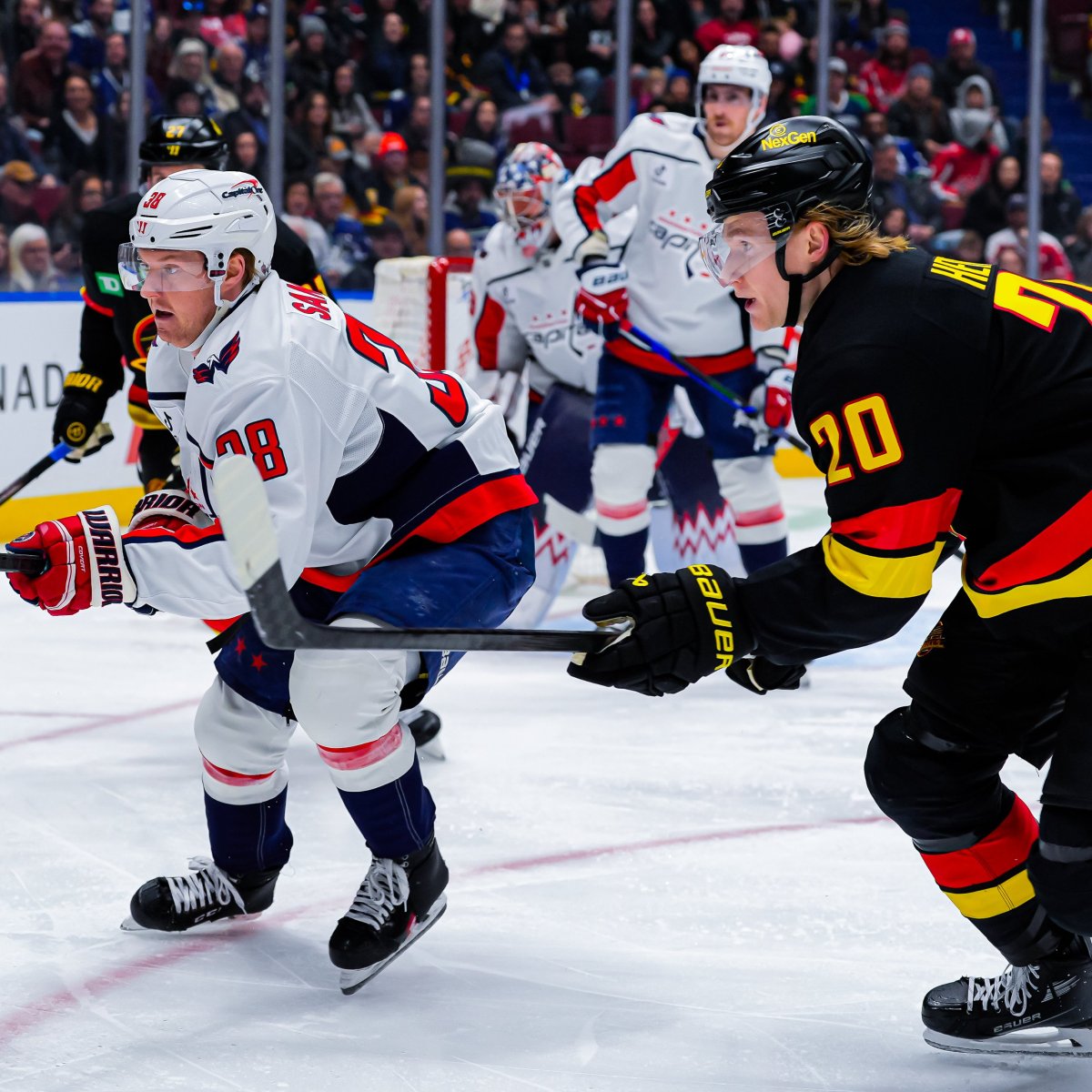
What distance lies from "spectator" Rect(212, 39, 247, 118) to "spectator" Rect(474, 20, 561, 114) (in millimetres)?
1193

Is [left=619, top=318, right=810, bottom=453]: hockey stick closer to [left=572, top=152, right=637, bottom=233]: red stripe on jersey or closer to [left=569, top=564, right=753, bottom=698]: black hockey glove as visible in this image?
[left=572, top=152, right=637, bottom=233]: red stripe on jersey

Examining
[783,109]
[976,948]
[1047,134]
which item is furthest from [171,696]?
[1047,134]

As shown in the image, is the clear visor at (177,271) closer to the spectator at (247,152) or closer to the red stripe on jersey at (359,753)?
the red stripe on jersey at (359,753)

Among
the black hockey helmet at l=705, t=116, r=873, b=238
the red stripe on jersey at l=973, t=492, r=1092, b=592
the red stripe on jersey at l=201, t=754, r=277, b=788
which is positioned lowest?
the red stripe on jersey at l=201, t=754, r=277, b=788

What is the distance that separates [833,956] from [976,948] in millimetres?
193

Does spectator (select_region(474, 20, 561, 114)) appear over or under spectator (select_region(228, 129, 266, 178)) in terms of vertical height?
over

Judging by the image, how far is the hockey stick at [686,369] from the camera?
3996mm

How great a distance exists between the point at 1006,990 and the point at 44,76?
4.39 meters

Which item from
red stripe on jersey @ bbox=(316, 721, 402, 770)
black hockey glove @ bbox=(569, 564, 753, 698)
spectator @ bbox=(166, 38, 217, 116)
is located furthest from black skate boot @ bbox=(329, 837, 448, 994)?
spectator @ bbox=(166, 38, 217, 116)

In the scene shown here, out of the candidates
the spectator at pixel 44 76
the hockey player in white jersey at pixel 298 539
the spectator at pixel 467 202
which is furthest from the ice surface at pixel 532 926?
the spectator at pixel 467 202

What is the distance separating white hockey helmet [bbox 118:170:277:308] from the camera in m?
1.94

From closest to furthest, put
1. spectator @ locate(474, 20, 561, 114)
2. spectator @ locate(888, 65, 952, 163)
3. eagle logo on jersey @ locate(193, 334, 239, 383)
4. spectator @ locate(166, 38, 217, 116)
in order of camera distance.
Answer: eagle logo on jersey @ locate(193, 334, 239, 383), spectator @ locate(166, 38, 217, 116), spectator @ locate(474, 20, 561, 114), spectator @ locate(888, 65, 952, 163)

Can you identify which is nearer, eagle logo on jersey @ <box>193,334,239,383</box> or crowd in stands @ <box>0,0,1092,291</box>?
eagle logo on jersey @ <box>193,334,239,383</box>

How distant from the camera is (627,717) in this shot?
11.6ft
